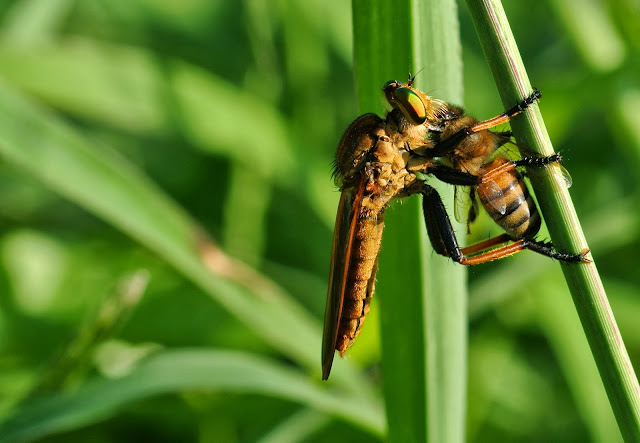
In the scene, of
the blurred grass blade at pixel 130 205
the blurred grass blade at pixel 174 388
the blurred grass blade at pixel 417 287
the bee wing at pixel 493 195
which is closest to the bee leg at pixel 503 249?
the bee wing at pixel 493 195

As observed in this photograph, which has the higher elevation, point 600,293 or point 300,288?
point 300,288

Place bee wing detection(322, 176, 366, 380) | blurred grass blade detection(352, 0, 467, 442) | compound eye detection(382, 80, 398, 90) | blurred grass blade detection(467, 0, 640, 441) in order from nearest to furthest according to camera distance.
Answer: blurred grass blade detection(467, 0, 640, 441)
blurred grass blade detection(352, 0, 467, 442)
compound eye detection(382, 80, 398, 90)
bee wing detection(322, 176, 366, 380)

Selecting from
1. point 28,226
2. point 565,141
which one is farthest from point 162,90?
point 565,141

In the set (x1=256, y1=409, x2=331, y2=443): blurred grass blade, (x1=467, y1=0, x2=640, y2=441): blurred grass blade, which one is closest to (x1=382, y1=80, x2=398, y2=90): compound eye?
(x1=467, y1=0, x2=640, y2=441): blurred grass blade

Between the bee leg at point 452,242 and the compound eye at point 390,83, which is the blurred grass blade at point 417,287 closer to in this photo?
the compound eye at point 390,83

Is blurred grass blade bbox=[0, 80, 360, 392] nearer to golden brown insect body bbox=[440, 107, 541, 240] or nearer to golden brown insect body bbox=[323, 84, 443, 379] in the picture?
golden brown insect body bbox=[323, 84, 443, 379]

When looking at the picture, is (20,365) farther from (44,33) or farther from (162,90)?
(44,33)

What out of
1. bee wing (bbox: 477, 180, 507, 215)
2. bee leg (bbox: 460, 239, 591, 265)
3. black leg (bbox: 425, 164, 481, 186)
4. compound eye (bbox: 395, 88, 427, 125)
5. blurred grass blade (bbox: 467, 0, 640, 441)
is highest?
compound eye (bbox: 395, 88, 427, 125)
